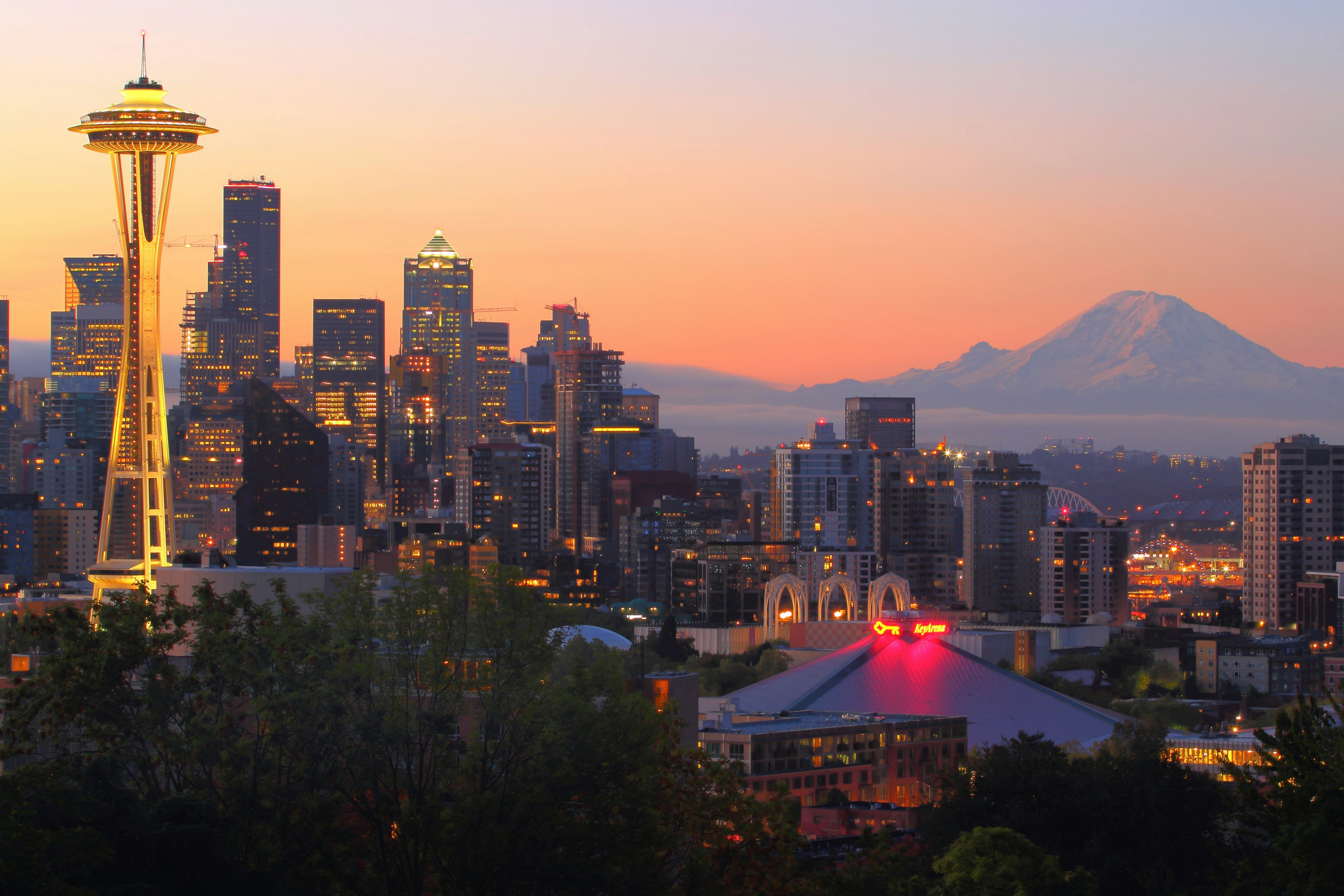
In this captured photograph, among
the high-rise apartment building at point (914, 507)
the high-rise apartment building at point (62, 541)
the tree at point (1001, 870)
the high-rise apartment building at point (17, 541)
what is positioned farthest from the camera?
the high-rise apartment building at point (914, 507)

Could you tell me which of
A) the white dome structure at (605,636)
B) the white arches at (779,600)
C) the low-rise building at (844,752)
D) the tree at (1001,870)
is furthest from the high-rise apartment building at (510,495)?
the tree at (1001,870)

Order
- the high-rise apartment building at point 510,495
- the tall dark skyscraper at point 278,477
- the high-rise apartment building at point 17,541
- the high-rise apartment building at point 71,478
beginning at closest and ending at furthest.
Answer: the high-rise apartment building at point 17,541
the high-rise apartment building at point 510,495
the tall dark skyscraper at point 278,477
the high-rise apartment building at point 71,478

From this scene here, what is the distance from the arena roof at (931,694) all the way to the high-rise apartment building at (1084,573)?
56218mm

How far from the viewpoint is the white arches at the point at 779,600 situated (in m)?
115

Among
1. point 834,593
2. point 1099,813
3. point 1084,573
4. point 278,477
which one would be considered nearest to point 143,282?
point 1099,813

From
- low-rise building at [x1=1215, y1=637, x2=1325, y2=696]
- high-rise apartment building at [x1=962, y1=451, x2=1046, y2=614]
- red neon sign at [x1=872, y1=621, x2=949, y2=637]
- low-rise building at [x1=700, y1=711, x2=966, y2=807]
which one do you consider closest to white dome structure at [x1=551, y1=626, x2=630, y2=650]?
red neon sign at [x1=872, y1=621, x2=949, y2=637]

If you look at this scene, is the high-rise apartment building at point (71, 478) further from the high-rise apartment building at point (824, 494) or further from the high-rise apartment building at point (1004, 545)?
the high-rise apartment building at point (1004, 545)

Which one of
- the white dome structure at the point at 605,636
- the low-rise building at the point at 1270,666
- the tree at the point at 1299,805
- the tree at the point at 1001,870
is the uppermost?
the tree at the point at 1299,805

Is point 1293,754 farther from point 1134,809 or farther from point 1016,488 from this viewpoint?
point 1016,488

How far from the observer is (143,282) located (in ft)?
240

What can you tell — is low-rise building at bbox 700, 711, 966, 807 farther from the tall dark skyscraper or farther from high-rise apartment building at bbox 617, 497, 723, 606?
the tall dark skyscraper

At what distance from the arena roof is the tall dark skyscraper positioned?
10661cm

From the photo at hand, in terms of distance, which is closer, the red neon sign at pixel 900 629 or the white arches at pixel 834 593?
the red neon sign at pixel 900 629

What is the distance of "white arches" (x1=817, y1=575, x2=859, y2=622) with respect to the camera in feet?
396
